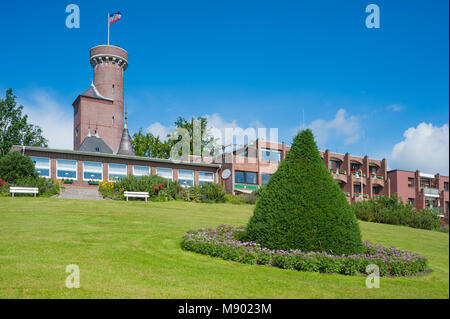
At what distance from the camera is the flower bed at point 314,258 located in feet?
29.4

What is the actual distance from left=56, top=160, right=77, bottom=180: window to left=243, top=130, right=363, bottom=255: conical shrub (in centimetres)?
2516

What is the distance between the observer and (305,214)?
969cm

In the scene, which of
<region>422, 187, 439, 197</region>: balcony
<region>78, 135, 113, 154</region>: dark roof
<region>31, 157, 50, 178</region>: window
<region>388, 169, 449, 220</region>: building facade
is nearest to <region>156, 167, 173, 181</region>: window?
<region>31, 157, 50, 178</region>: window

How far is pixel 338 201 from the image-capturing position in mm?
9922

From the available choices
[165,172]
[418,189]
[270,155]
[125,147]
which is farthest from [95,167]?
[418,189]

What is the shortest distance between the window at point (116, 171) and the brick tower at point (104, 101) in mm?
15230

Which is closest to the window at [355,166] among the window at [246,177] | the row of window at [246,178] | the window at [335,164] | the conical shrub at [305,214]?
the window at [335,164]

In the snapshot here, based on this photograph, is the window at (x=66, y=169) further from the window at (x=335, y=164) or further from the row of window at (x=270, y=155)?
the window at (x=335, y=164)

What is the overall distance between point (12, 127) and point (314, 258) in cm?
5244

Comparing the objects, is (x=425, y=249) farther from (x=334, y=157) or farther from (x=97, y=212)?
(x=334, y=157)

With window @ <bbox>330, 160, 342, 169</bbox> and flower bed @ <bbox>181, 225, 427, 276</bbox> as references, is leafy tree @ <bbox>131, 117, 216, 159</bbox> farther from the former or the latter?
flower bed @ <bbox>181, 225, 427, 276</bbox>

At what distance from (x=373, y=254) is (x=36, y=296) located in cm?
837

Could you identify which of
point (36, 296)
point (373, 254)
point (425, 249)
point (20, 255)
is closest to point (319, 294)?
point (373, 254)

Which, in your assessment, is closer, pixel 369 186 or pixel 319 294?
pixel 319 294
